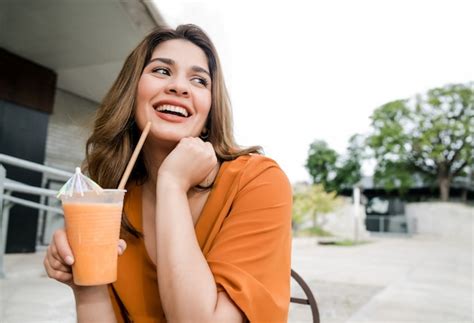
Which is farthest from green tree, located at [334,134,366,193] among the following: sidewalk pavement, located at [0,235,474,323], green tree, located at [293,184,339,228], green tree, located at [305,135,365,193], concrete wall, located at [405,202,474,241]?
sidewalk pavement, located at [0,235,474,323]

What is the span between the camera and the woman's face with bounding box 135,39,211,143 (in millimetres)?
1188

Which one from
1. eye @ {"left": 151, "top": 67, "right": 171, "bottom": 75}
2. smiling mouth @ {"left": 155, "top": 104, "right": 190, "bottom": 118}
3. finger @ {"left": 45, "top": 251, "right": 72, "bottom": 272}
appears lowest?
finger @ {"left": 45, "top": 251, "right": 72, "bottom": 272}

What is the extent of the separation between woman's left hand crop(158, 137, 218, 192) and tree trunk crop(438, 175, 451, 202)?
28133 millimetres

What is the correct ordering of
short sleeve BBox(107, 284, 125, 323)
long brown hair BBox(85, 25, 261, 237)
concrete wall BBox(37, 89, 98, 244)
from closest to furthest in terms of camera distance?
short sleeve BBox(107, 284, 125, 323)
long brown hair BBox(85, 25, 261, 237)
concrete wall BBox(37, 89, 98, 244)

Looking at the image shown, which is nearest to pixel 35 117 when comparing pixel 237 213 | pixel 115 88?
pixel 115 88

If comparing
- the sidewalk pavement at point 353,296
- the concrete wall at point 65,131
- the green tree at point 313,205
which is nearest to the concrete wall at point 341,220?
the green tree at point 313,205

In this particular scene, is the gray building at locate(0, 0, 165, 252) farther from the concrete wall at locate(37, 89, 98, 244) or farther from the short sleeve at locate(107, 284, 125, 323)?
the short sleeve at locate(107, 284, 125, 323)

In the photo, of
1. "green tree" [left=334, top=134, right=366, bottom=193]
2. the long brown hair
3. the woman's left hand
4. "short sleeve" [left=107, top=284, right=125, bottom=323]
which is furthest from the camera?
"green tree" [left=334, top=134, right=366, bottom=193]

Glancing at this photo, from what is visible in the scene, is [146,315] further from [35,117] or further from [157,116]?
[35,117]

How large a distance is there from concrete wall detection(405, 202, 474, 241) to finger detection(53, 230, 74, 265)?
2567 cm

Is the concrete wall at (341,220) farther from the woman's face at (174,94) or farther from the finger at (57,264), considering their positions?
the finger at (57,264)

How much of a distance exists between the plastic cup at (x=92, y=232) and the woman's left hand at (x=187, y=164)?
18 cm

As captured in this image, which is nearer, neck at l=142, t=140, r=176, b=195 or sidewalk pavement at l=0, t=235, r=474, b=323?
neck at l=142, t=140, r=176, b=195

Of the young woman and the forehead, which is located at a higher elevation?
the forehead
